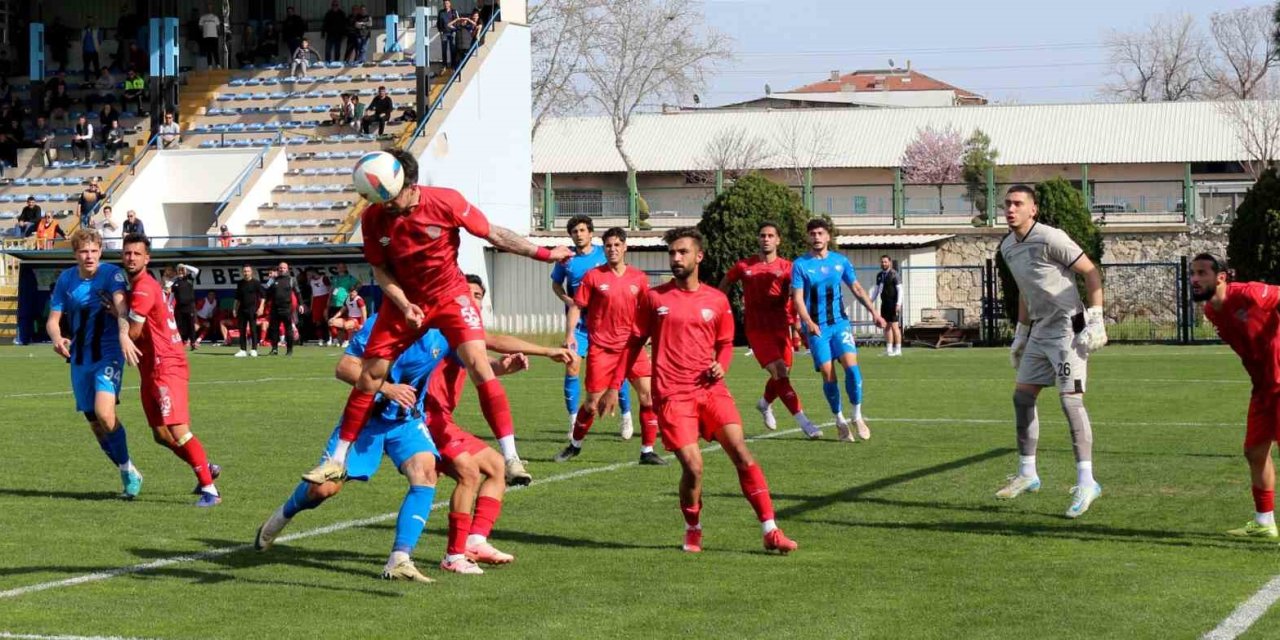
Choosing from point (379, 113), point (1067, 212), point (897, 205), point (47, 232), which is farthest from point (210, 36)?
point (1067, 212)

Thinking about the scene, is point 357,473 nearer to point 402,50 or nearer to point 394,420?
point 394,420

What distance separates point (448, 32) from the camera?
50344 millimetres

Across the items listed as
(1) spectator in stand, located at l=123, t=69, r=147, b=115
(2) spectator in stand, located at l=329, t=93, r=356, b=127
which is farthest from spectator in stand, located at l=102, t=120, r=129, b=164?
(2) spectator in stand, located at l=329, t=93, r=356, b=127

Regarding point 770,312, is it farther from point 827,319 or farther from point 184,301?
point 184,301

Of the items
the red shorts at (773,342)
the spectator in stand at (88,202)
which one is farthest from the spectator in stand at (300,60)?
the red shorts at (773,342)

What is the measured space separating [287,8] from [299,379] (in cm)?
3018

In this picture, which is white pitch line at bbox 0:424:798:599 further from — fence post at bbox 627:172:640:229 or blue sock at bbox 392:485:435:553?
fence post at bbox 627:172:640:229

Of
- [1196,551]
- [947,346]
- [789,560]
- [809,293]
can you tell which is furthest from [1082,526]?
[947,346]

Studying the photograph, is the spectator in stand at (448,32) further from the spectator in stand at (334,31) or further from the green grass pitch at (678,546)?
the green grass pitch at (678,546)

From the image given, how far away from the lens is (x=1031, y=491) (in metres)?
12.6

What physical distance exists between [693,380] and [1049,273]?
9.73 feet

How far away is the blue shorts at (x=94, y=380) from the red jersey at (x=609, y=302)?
4229 millimetres

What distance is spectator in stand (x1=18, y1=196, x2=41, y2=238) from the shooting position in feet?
152

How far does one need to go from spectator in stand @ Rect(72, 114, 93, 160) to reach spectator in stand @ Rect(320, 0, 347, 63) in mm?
7580
